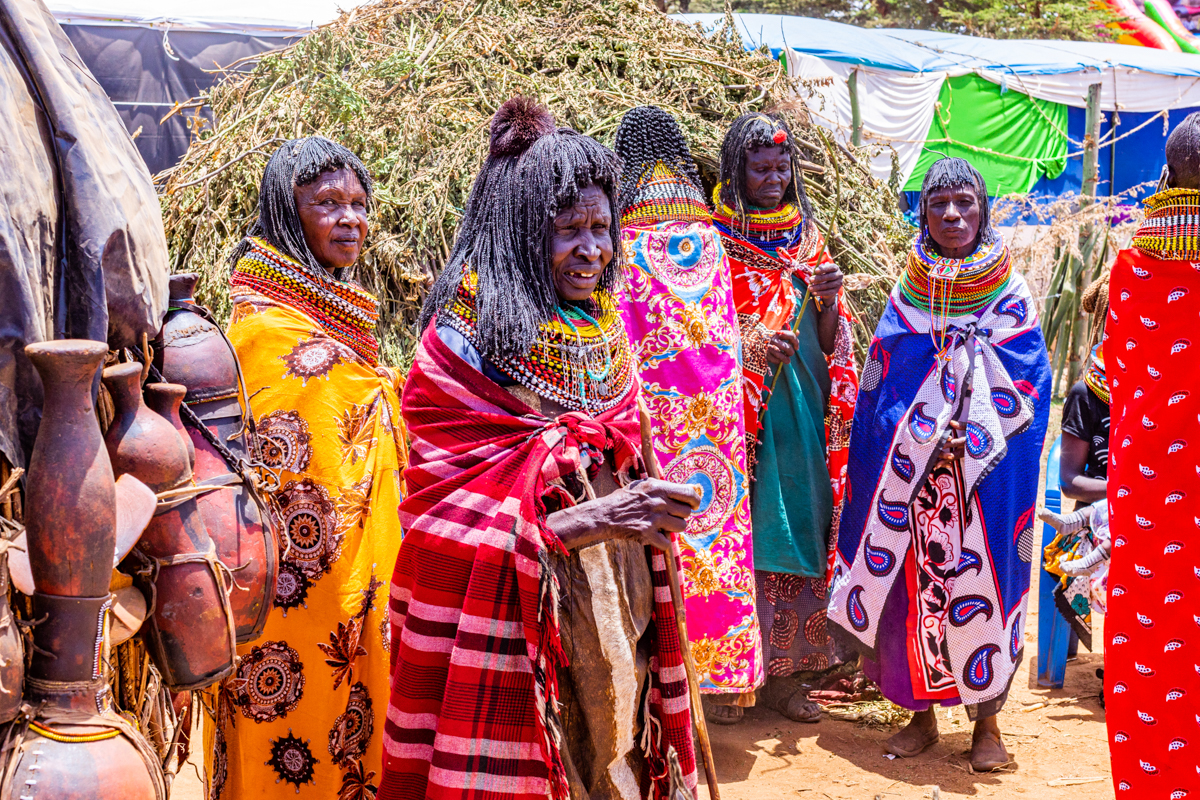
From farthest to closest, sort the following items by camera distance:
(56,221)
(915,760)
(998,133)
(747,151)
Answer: (998,133) < (747,151) < (915,760) < (56,221)

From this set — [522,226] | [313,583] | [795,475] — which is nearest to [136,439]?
[522,226]

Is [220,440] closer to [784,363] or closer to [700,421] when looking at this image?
[700,421]

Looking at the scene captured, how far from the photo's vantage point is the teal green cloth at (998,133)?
15458mm

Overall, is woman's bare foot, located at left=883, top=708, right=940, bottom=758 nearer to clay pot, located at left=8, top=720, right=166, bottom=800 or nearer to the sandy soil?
the sandy soil

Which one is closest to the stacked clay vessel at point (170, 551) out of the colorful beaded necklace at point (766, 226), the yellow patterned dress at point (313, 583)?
the yellow patterned dress at point (313, 583)

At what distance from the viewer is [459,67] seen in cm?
647

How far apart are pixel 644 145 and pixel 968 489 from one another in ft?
6.52

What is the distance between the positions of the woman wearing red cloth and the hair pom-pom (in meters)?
1.94

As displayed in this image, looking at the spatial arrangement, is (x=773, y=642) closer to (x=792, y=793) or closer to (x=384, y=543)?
(x=792, y=793)

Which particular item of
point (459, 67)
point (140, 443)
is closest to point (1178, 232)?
point (140, 443)

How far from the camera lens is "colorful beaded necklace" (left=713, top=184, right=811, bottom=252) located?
5.04 meters

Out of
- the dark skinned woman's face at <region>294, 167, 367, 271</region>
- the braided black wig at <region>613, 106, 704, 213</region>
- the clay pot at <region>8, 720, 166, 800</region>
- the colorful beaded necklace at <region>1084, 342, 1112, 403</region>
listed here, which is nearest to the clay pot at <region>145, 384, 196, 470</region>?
the clay pot at <region>8, 720, 166, 800</region>

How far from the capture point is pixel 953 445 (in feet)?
15.2

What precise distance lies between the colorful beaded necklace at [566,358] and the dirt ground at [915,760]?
2.44 metres
